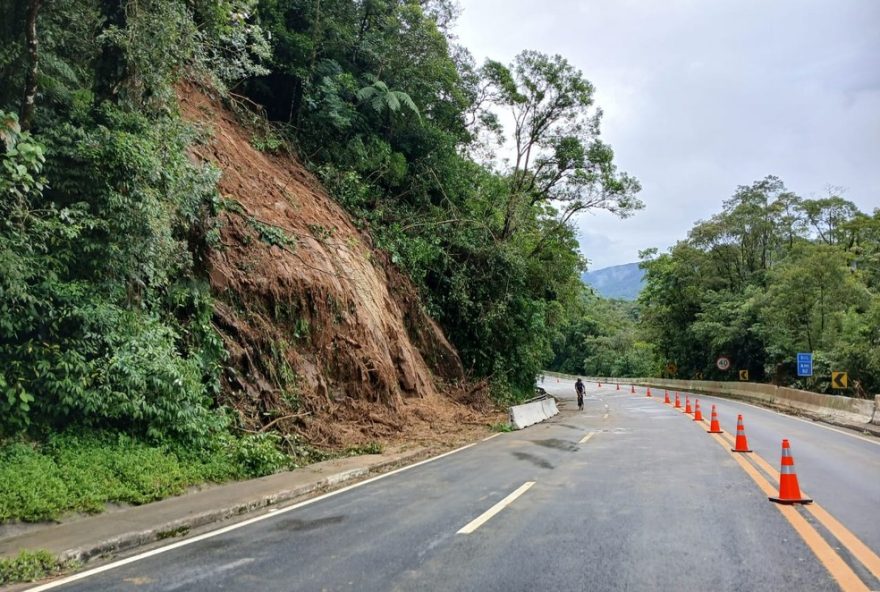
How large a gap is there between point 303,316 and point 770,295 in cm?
3580

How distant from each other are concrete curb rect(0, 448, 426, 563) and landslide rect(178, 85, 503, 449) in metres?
2.24

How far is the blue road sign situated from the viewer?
26.8 metres

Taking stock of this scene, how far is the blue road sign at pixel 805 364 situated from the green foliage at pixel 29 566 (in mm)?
29052

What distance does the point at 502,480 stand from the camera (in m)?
9.52

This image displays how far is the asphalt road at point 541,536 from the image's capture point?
4.90 meters

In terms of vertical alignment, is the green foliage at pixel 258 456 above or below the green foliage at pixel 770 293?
below

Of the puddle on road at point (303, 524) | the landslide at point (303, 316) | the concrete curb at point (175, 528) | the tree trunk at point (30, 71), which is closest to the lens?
the concrete curb at point (175, 528)

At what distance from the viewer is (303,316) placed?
14.2 meters

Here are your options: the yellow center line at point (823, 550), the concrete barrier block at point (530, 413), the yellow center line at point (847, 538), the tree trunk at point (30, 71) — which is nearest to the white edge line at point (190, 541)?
the yellow center line at point (823, 550)

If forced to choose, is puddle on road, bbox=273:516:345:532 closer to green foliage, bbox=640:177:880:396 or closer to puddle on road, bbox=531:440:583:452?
puddle on road, bbox=531:440:583:452

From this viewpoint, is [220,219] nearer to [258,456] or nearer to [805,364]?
[258,456]

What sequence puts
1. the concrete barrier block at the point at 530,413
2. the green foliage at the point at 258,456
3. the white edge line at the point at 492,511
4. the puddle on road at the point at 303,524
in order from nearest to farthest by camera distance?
the white edge line at the point at 492,511 → the puddle on road at the point at 303,524 → the green foliage at the point at 258,456 → the concrete barrier block at the point at 530,413

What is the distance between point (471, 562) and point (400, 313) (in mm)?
14893

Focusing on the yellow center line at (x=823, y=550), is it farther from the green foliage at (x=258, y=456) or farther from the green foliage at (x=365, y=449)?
the green foliage at (x=258, y=456)
